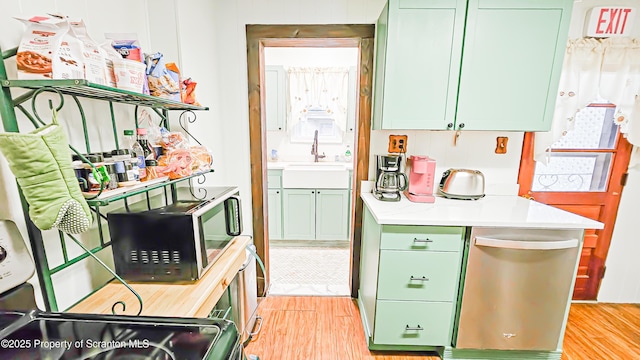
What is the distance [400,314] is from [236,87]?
6.17ft

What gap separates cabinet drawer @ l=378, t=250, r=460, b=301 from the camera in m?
1.45

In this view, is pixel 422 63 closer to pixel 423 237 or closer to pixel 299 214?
pixel 423 237

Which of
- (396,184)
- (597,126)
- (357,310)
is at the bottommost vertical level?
(357,310)

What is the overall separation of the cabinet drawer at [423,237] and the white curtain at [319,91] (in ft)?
7.01

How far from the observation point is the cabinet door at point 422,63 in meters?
1.46

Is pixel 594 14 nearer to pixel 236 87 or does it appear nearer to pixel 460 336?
pixel 460 336

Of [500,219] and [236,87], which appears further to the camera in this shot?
[236,87]

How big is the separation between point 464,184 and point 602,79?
1.18 m

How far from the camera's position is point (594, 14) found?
1686mm

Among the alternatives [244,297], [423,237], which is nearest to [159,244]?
[244,297]

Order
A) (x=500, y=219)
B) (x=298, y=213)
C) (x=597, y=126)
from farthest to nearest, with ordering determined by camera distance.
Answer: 1. (x=298, y=213)
2. (x=597, y=126)
3. (x=500, y=219)

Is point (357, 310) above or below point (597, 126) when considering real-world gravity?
below

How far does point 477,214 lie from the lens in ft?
4.89

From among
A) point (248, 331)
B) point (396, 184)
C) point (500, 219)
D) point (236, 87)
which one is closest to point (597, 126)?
point (500, 219)
